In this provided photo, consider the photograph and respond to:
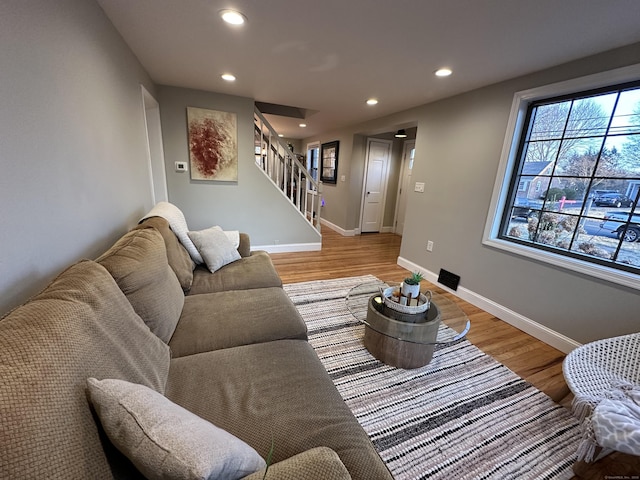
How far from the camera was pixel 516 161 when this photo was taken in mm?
2498

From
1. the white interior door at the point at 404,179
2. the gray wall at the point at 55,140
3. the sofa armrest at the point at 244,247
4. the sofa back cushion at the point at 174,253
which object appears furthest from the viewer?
the white interior door at the point at 404,179

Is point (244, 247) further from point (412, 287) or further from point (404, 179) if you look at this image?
point (404, 179)

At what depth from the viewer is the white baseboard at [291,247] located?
13.7 ft

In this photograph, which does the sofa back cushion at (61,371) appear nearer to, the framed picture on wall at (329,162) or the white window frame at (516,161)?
the white window frame at (516,161)

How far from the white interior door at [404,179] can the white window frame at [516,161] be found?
2.74 meters

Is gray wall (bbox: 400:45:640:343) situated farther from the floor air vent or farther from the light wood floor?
the light wood floor

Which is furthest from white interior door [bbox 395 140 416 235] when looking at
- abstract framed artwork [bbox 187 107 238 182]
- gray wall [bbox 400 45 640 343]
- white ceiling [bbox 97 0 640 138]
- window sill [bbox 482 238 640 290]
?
abstract framed artwork [bbox 187 107 238 182]

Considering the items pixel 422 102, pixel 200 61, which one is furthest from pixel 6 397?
pixel 422 102

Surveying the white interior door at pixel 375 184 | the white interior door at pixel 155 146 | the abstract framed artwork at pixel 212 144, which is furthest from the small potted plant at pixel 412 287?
the white interior door at pixel 375 184

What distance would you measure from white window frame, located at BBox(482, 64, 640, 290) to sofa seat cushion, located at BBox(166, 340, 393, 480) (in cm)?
221

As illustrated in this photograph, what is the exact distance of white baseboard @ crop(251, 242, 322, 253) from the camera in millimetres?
4174

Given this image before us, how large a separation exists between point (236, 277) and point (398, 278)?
2194 millimetres

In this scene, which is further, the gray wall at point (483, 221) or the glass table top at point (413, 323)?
the gray wall at point (483, 221)

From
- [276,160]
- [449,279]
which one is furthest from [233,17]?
[449,279]
